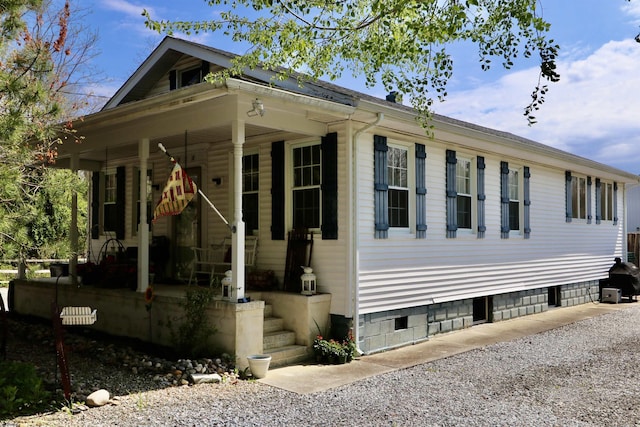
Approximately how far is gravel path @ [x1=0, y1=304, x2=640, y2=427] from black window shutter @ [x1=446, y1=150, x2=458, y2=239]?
Result: 275 centimetres

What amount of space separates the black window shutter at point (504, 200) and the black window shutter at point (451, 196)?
5.91 feet

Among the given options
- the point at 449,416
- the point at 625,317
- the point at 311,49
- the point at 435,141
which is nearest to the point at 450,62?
the point at 311,49

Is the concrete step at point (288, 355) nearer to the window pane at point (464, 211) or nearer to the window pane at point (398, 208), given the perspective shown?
the window pane at point (398, 208)

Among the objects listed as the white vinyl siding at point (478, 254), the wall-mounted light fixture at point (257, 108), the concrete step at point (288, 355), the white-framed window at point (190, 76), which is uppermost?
the white-framed window at point (190, 76)

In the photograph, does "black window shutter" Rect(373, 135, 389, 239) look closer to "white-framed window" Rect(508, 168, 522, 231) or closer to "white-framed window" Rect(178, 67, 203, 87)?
"white-framed window" Rect(178, 67, 203, 87)

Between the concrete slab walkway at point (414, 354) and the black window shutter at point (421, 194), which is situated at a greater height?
the black window shutter at point (421, 194)

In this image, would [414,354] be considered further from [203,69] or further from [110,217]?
[110,217]

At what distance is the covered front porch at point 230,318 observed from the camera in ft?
22.4

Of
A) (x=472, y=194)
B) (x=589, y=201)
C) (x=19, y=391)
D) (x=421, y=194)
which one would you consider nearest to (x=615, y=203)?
(x=589, y=201)

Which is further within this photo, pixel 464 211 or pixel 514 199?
pixel 514 199

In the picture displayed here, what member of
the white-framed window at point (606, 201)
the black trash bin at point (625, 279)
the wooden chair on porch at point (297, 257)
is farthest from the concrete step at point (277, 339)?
the white-framed window at point (606, 201)

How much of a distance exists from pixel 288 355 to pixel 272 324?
54 centimetres

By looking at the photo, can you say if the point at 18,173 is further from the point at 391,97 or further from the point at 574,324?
the point at 574,324

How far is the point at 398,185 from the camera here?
9031 mm
